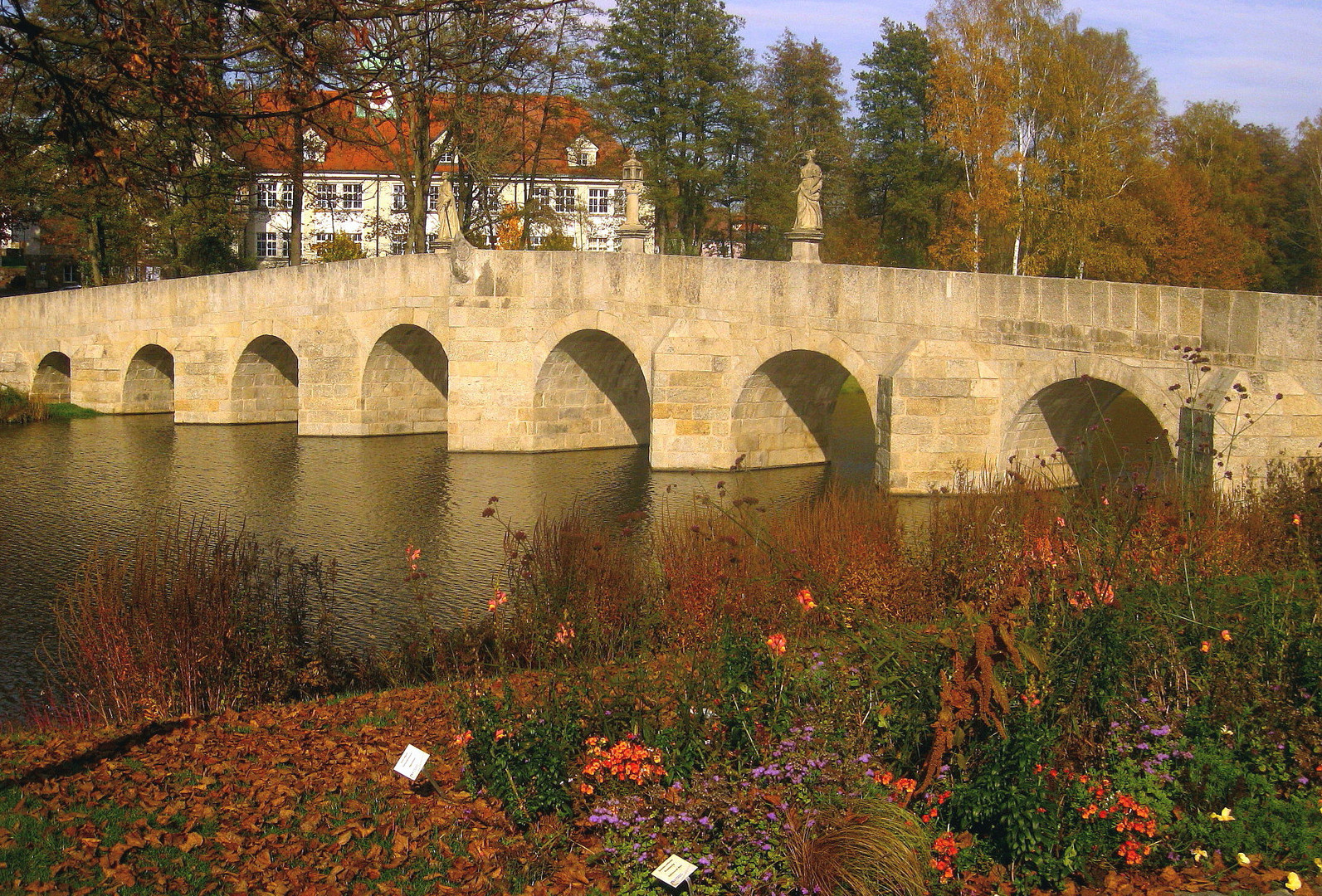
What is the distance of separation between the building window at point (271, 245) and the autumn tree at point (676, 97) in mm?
17392

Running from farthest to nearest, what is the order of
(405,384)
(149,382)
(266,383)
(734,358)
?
(149,382)
(266,383)
(405,384)
(734,358)

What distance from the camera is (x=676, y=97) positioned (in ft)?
110

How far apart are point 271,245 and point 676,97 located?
63.7 ft

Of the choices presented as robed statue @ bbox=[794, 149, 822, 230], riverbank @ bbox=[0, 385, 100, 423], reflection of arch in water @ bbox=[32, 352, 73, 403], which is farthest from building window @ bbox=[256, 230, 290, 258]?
robed statue @ bbox=[794, 149, 822, 230]

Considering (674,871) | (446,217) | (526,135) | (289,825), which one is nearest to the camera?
(674,871)

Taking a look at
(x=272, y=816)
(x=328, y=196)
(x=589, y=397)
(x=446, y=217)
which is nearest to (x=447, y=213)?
(x=446, y=217)

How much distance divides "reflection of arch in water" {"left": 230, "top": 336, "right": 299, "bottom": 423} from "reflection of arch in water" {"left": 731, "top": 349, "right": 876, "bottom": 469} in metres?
10.6

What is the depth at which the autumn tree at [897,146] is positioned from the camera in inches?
1334

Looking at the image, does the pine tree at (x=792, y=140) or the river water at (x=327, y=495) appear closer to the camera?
the river water at (x=327, y=495)

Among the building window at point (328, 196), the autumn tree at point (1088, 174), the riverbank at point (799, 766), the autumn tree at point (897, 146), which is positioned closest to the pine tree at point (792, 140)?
the autumn tree at point (897, 146)

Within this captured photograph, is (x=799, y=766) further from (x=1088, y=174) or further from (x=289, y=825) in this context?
(x=1088, y=174)

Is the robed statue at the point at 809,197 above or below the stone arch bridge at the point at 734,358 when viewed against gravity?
above

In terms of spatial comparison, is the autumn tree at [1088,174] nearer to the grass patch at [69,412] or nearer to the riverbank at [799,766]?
the grass patch at [69,412]

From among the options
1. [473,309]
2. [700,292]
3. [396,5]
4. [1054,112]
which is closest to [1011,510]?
[396,5]
